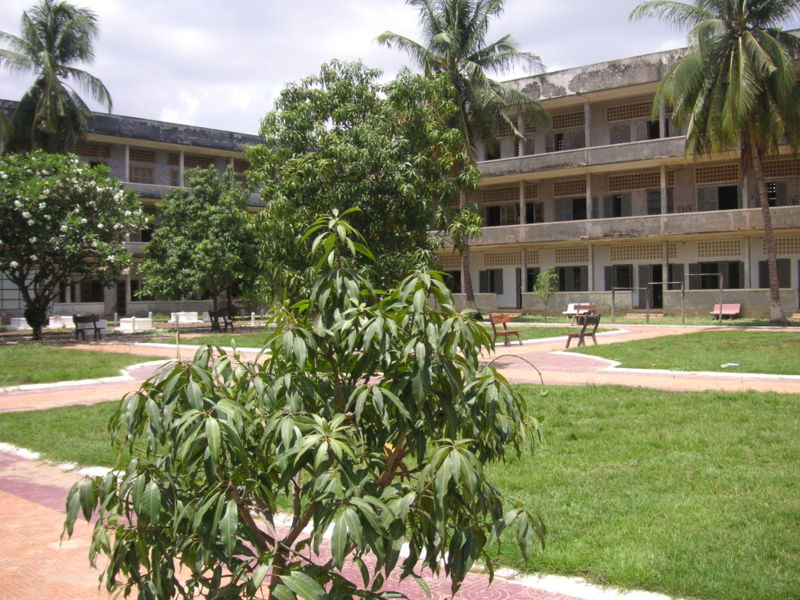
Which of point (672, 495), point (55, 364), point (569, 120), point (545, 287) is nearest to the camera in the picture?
point (672, 495)

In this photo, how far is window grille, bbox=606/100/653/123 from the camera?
130ft

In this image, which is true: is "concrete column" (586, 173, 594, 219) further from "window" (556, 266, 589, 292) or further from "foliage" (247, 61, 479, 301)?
"foliage" (247, 61, 479, 301)

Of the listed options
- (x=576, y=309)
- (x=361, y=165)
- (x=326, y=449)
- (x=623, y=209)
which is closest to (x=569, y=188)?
(x=623, y=209)

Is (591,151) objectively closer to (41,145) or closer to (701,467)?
(41,145)

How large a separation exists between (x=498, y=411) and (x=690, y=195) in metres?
38.7

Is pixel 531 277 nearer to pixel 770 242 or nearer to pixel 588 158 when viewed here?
pixel 588 158

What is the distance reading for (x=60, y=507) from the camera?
6695mm

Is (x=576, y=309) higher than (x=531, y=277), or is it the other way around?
(x=531, y=277)

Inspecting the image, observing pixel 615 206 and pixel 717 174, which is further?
pixel 615 206

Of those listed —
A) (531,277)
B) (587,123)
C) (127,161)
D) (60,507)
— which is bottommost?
(60,507)

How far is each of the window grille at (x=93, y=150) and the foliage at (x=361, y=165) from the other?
110 ft

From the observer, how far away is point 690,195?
38625mm

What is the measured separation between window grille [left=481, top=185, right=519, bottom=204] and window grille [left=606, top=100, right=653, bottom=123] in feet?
21.5

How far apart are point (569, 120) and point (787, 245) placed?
1319 centimetres
